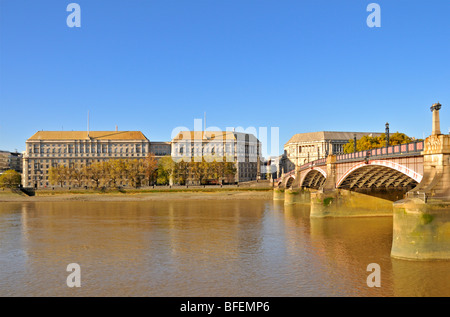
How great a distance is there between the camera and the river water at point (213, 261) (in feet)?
67.1

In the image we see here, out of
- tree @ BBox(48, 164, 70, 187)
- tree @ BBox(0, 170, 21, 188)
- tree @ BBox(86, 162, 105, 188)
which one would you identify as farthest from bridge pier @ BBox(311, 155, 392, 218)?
tree @ BBox(48, 164, 70, 187)

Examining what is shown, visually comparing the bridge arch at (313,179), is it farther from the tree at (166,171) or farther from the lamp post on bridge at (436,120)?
the tree at (166,171)

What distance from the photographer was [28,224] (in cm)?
4697

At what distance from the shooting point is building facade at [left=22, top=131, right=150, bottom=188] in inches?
5719

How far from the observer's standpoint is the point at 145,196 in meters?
95.6

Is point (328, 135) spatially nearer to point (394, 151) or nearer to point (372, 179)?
point (372, 179)

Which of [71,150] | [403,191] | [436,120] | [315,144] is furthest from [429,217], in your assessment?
[315,144]

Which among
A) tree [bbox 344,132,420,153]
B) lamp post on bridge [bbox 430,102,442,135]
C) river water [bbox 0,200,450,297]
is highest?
tree [bbox 344,132,420,153]

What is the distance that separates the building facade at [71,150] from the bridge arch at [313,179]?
8845 cm

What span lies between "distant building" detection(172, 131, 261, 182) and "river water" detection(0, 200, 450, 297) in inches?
4174

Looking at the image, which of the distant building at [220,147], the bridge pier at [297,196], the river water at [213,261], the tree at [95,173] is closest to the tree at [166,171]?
the tree at [95,173]

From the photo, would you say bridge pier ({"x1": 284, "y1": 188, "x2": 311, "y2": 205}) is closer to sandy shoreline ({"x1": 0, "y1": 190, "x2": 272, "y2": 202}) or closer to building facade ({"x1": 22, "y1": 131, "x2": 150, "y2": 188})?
sandy shoreline ({"x1": 0, "y1": 190, "x2": 272, "y2": 202})
